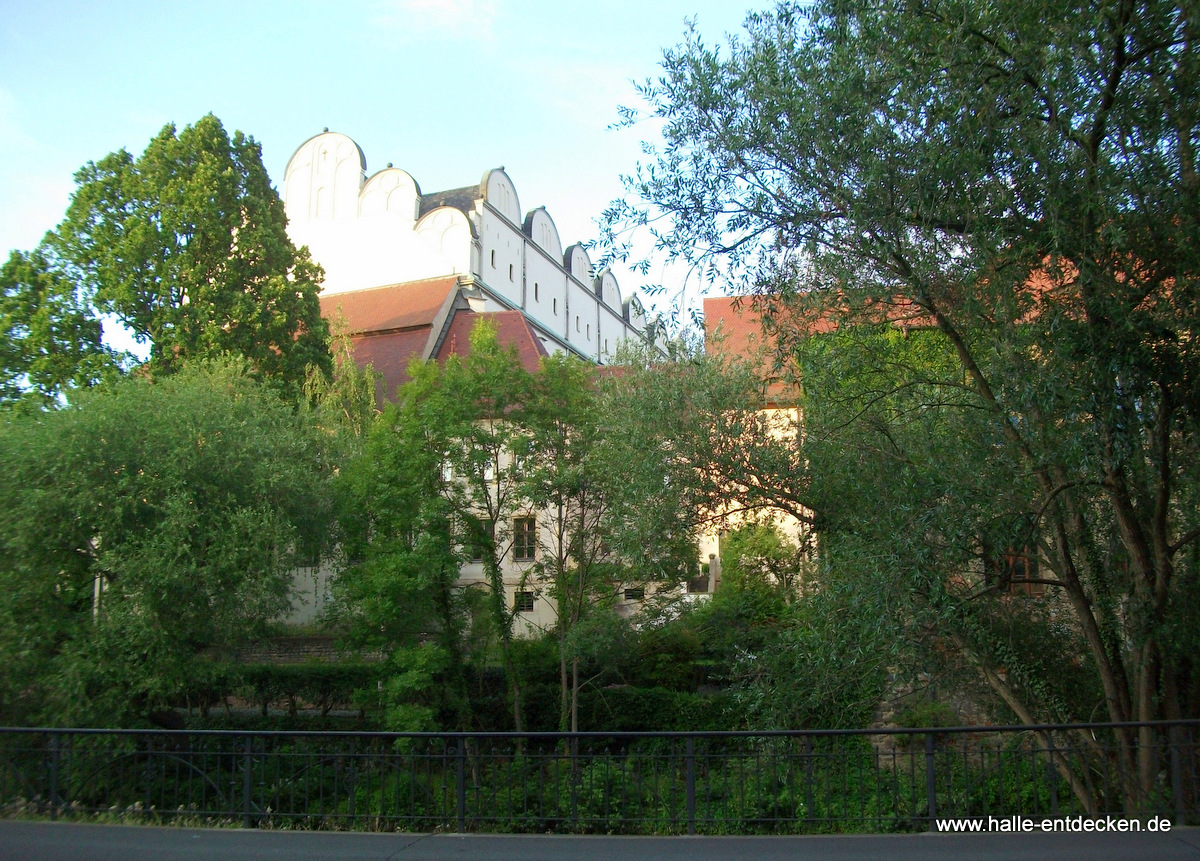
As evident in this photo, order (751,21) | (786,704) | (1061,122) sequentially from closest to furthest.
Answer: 1. (1061,122)
2. (751,21)
3. (786,704)

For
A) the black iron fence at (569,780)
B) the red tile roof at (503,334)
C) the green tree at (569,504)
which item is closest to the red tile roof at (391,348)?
the red tile roof at (503,334)

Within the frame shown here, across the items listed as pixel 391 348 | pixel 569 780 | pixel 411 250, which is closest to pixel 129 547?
pixel 569 780

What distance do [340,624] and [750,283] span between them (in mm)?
13172

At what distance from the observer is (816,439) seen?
1209 centimetres

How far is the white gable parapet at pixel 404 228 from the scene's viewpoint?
4088 centimetres

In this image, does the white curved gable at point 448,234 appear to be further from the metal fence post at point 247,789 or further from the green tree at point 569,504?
the metal fence post at point 247,789

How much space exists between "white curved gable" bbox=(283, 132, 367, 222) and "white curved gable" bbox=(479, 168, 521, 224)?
611 cm

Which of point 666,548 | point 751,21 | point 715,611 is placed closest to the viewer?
point 751,21

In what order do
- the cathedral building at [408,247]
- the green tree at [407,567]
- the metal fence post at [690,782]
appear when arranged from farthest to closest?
the cathedral building at [408,247] < the green tree at [407,567] < the metal fence post at [690,782]

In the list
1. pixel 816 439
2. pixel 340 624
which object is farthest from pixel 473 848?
pixel 340 624

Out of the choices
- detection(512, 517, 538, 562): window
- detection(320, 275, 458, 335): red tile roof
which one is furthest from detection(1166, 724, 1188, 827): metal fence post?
detection(320, 275, 458, 335): red tile roof

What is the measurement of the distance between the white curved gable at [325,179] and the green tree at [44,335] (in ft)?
68.9

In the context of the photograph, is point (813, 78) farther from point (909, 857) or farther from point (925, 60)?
point (909, 857)

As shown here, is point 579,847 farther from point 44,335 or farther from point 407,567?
point 44,335
